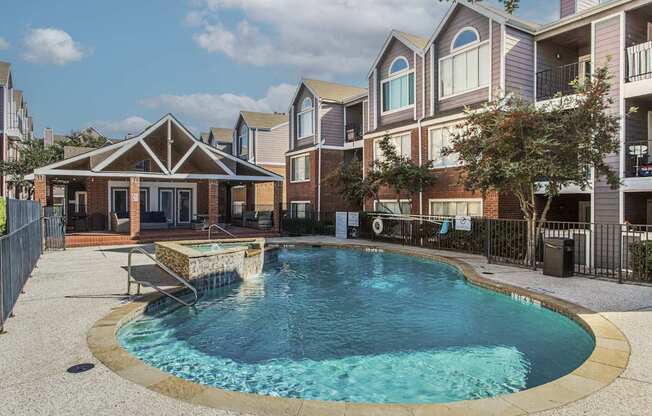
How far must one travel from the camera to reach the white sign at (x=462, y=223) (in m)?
15.3

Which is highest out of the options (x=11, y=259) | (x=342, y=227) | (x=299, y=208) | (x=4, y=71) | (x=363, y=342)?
(x=4, y=71)

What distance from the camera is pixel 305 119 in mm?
28422

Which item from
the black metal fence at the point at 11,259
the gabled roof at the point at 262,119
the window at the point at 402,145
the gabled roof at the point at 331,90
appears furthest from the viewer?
the gabled roof at the point at 262,119

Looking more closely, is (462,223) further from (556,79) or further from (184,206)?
(184,206)

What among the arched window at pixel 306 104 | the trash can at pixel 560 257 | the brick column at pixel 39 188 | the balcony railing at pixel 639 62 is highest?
the arched window at pixel 306 104

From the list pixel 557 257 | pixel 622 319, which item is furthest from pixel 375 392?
pixel 557 257

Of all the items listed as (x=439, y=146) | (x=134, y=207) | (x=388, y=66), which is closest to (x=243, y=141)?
(x=134, y=207)

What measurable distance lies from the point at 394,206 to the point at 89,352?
56.4 ft

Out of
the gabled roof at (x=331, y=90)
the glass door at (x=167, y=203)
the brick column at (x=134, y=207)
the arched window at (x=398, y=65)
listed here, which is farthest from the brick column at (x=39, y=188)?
the arched window at (x=398, y=65)

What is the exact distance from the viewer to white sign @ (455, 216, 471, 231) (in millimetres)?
15281

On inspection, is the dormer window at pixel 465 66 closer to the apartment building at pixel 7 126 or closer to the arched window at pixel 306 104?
the arched window at pixel 306 104

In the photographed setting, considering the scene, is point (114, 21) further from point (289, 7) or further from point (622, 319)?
point (622, 319)

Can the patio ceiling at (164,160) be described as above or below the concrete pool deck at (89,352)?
above

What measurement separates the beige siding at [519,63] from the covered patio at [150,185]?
1273 centimetres
